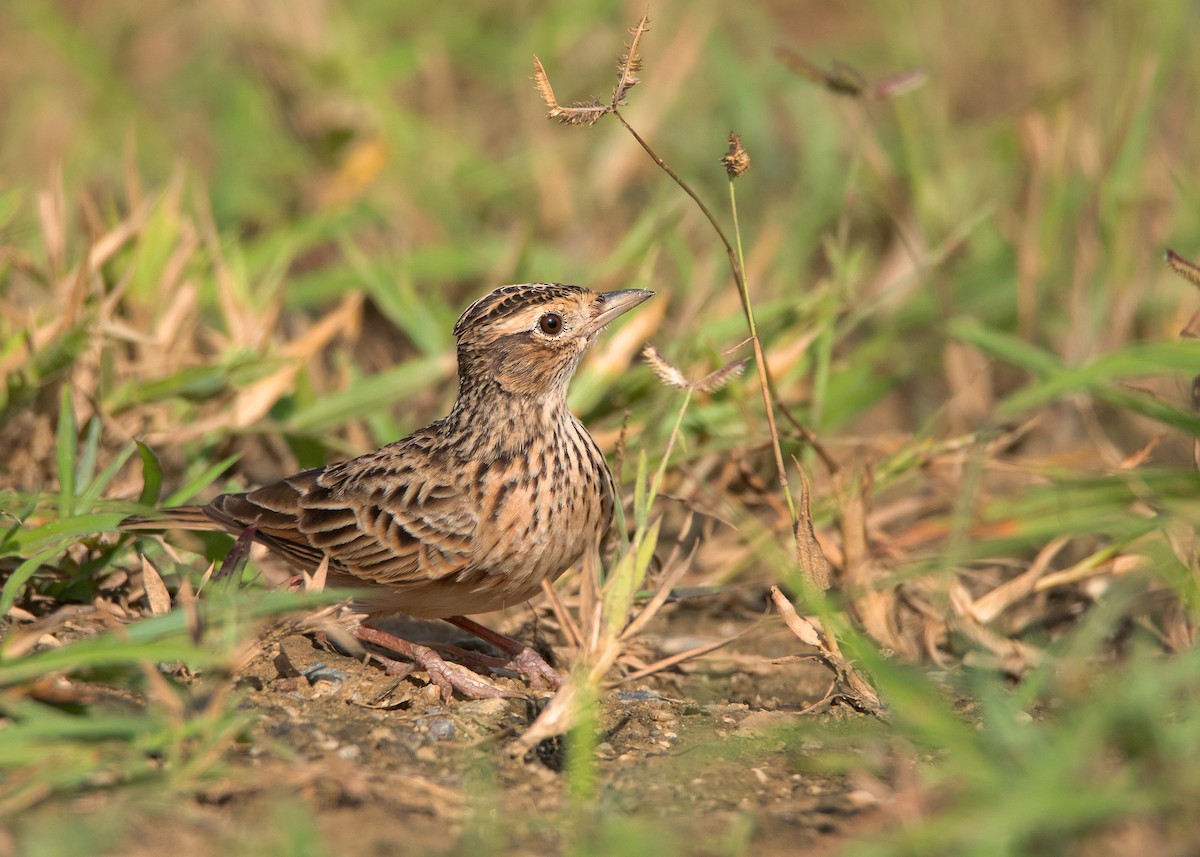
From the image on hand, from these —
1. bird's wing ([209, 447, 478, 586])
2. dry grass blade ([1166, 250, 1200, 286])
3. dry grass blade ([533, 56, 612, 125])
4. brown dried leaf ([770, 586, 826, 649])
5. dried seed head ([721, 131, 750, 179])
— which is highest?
dry grass blade ([533, 56, 612, 125])

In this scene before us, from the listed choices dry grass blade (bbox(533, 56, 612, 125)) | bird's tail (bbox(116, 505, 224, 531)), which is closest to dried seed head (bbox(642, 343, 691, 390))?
dry grass blade (bbox(533, 56, 612, 125))

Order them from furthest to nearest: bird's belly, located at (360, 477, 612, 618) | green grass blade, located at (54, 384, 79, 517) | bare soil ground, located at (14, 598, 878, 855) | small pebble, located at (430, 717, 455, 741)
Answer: green grass blade, located at (54, 384, 79, 517)
bird's belly, located at (360, 477, 612, 618)
small pebble, located at (430, 717, 455, 741)
bare soil ground, located at (14, 598, 878, 855)

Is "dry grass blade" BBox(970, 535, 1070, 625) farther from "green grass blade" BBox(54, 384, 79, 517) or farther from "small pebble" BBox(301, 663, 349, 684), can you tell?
"green grass blade" BBox(54, 384, 79, 517)

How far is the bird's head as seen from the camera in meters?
4.66

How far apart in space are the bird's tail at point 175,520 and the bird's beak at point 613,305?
141 cm

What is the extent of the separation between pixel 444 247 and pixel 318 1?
2.28 meters

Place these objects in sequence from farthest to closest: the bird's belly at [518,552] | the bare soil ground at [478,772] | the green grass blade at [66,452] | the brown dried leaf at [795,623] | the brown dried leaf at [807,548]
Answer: the green grass blade at [66,452] → the bird's belly at [518,552] → the brown dried leaf at [807,548] → the brown dried leaf at [795,623] → the bare soil ground at [478,772]

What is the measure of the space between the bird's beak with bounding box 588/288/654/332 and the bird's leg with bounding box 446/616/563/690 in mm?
1076

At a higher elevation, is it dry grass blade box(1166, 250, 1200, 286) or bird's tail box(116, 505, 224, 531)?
dry grass blade box(1166, 250, 1200, 286)

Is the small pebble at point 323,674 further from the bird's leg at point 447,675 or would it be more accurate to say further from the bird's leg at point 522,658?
the bird's leg at point 522,658

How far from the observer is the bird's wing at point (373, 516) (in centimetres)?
434

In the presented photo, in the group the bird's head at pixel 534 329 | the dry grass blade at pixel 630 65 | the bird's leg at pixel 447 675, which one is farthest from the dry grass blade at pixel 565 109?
the bird's leg at pixel 447 675

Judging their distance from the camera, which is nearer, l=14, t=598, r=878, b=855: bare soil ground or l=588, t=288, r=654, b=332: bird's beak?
l=14, t=598, r=878, b=855: bare soil ground

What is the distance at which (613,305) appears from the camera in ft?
15.4
